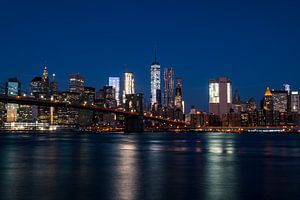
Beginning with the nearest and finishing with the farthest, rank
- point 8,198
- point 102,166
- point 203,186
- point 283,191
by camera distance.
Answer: point 8,198, point 283,191, point 203,186, point 102,166

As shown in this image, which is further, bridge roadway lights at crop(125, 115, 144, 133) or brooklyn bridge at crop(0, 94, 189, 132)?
bridge roadway lights at crop(125, 115, 144, 133)

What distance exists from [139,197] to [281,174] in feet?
32.6

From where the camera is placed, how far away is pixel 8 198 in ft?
51.3

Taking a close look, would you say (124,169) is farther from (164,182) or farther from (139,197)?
(139,197)

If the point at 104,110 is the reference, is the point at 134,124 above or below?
below

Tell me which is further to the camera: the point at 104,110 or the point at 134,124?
the point at 134,124

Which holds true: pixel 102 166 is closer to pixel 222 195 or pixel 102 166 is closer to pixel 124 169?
pixel 124 169

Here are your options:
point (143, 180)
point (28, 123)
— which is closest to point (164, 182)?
point (143, 180)

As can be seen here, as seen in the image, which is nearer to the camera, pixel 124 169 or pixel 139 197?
pixel 139 197

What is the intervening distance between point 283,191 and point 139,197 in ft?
17.6

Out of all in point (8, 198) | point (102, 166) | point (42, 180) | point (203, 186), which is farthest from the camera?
point (102, 166)

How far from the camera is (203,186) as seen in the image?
Answer: 1862cm

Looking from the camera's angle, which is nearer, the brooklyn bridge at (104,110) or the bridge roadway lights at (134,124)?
the brooklyn bridge at (104,110)

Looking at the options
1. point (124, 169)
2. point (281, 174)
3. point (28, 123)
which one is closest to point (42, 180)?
point (124, 169)
